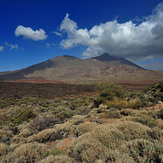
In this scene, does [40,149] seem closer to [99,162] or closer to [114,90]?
[99,162]

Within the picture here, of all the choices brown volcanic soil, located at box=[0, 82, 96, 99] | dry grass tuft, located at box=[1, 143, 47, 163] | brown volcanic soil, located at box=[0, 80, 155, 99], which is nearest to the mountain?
brown volcanic soil, located at box=[0, 80, 155, 99]

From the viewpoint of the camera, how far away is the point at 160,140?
2.49m

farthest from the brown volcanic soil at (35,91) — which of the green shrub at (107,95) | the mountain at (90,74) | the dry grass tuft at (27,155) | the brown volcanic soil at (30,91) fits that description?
the mountain at (90,74)

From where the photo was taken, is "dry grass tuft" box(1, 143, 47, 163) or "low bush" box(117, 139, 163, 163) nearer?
"low bush" box(117, 139, 163, 163)

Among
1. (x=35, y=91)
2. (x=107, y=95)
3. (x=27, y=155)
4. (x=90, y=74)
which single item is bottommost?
(x=35, y=91)

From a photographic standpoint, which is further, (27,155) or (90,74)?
(90,74)

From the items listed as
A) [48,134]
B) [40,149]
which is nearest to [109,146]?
[40,149]

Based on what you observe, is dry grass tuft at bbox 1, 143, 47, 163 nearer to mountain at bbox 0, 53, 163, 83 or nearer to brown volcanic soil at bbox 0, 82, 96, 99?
brown volcanic soil at bbox 0, 82, 96, 99

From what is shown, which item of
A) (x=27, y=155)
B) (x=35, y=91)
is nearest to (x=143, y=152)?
(x=27, y=155)

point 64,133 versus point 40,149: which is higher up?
point 40,149

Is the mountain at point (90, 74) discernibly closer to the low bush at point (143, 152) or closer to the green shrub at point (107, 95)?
the green shrub at point (107, 95)

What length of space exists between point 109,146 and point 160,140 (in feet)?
4.12

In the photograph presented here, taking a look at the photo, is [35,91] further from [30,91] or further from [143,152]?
[143,152]

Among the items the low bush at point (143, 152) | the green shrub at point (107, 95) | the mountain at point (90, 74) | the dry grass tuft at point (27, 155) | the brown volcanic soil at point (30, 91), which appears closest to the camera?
the low bush at point (143, 152)
